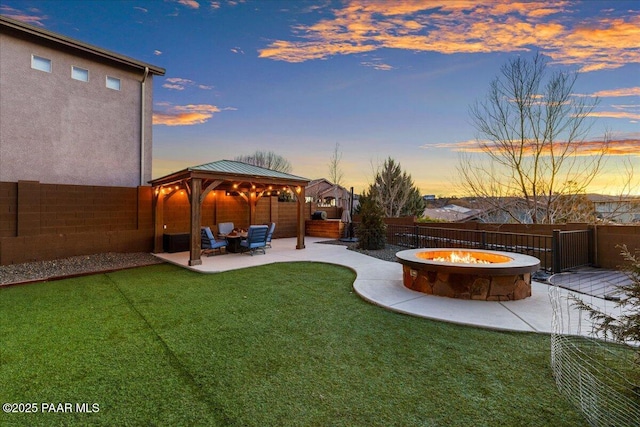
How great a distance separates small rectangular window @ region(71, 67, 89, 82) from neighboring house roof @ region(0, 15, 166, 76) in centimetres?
64

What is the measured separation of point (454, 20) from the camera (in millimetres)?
8648

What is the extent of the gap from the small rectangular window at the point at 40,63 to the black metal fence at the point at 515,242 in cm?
1386

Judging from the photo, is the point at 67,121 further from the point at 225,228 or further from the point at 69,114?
the point at 225,228

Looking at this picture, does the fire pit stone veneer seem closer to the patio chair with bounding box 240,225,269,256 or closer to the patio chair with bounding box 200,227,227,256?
the patio chair with bounding box 240,225,269,256

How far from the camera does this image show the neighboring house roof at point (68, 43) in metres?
8.90

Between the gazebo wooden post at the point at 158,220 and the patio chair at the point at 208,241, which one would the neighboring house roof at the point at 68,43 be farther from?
the patio chair at the point at 208,241

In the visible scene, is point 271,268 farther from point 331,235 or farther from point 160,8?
point 160,8

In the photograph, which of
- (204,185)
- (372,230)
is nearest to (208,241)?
(204,185)

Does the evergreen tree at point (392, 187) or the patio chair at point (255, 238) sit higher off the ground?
the evergreen tree at point (392, 187)

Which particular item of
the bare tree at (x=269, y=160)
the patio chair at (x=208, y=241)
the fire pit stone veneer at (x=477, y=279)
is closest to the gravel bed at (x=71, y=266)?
the patio chair at (x=208, y=241)

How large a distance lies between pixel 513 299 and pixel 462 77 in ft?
31.1

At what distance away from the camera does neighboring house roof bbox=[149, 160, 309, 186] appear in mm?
8250

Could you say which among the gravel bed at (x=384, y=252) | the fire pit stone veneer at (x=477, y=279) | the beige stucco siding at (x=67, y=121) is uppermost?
the beige stucco siding at (x=67, y=121)

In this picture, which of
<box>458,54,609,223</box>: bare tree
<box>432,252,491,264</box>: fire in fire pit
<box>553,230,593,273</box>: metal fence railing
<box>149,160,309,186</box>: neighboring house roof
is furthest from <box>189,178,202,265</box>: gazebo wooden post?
<box>458,54,609,223</box>: bare tree
